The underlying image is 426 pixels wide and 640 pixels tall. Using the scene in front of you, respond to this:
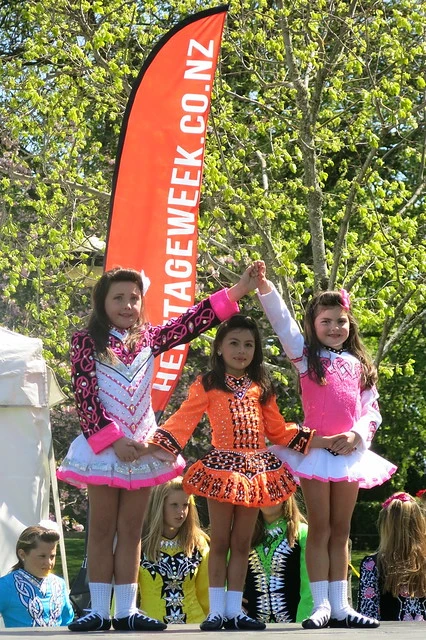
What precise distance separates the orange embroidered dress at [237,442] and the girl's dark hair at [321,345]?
0.26m

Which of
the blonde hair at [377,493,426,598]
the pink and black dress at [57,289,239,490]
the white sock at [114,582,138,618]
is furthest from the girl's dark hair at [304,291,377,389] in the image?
the white sock at [114,582,138,618]

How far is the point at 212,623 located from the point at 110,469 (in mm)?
812

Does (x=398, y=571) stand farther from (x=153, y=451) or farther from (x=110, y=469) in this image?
(x=110, y=469)

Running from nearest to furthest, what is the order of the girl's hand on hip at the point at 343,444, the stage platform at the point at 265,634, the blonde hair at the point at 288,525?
the stage platform at the point at 265,634 < the girl's hand on hip at the point at 343,444 < the blonde hair at the point at 288,525

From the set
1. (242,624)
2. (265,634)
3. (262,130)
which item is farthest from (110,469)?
(262,130)

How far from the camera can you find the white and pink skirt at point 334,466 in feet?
18.6

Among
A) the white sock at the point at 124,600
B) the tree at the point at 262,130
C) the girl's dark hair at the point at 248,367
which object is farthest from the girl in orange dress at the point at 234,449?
the tree at the point at 262,130

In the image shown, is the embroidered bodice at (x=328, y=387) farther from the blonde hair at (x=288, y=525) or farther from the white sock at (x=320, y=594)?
the blonde hair at (x=288, y=525)

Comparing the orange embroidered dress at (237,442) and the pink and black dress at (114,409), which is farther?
the orange embroidered dress at (237,442)

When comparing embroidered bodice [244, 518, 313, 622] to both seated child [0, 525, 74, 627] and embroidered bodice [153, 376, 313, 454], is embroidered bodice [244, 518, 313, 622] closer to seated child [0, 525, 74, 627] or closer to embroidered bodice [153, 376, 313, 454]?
embroidered bodice [153, 376, 313, 454]

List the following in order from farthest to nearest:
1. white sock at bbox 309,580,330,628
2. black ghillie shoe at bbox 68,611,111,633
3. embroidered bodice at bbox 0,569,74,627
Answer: embroidered bodice at bbox 0,569,74,627, white sock at bbox 309,580,330,628, black ghillie shoe at bbox 68,611,111,633

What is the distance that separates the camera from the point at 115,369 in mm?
5473

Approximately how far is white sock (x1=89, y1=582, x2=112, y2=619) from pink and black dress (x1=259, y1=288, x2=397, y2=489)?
3.38 ft

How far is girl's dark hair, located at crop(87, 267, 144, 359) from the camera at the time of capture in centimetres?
554
